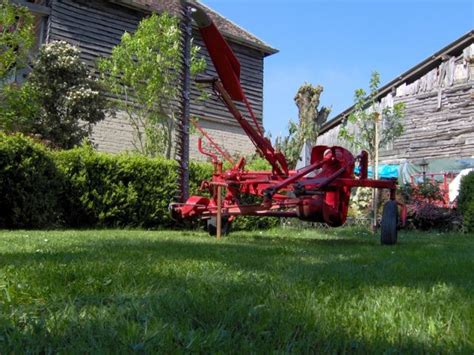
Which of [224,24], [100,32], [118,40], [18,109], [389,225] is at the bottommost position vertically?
[389,225]

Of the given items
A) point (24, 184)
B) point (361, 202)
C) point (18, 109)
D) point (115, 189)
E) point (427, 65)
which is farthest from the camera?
point (427, 65)

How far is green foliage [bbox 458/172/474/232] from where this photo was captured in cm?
1116

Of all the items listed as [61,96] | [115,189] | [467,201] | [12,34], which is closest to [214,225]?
[115,189]

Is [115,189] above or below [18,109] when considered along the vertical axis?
below

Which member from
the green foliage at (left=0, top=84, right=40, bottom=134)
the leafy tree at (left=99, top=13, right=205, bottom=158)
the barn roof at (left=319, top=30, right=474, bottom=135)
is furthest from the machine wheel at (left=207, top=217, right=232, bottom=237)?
the barn roof at (left=319, top=30, right=474, bottom=135)

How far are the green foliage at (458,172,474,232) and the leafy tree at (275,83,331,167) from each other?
882 centimetres

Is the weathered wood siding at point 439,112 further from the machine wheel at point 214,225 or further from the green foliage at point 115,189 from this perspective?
the machine wheel at point 214,225

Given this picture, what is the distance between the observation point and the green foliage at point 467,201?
11164 millimetres

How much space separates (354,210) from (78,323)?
1224cm

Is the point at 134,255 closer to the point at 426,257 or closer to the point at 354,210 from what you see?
the point at 426,257

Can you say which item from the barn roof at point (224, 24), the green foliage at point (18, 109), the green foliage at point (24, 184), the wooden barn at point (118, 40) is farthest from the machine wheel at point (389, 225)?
the barn roof at point (224, 24)

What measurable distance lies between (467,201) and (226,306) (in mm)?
10290

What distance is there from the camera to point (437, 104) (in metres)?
21.6

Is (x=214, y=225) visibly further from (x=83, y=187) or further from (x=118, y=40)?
(x=118, y=40)
